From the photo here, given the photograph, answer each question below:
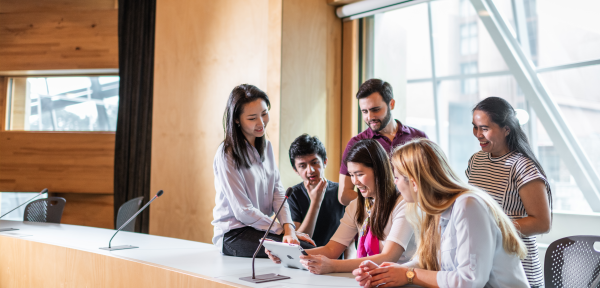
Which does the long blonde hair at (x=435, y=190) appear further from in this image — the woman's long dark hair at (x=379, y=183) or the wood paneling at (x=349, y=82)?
the wood paneling at (x=349, y=82)

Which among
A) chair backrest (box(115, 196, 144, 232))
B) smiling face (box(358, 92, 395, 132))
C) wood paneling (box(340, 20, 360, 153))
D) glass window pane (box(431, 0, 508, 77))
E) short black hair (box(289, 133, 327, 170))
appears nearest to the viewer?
smiling face (box(358, 92, 395, 132))

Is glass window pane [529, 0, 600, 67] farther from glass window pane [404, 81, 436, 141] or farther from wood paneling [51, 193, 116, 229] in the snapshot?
wood paneling [51, 193, 116, 229]

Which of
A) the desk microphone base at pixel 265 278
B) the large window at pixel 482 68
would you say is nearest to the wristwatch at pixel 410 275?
the desk microphone base at pixel 265 278

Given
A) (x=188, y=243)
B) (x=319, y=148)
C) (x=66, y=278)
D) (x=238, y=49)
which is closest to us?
(x=66, y=278)

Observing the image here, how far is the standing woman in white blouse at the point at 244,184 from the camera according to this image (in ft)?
7.70

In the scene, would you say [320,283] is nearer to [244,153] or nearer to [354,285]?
[354,285]

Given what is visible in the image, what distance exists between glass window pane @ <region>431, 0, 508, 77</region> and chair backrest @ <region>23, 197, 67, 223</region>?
3.78m

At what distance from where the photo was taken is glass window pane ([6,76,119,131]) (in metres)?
5.41

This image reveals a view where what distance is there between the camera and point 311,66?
4078mm

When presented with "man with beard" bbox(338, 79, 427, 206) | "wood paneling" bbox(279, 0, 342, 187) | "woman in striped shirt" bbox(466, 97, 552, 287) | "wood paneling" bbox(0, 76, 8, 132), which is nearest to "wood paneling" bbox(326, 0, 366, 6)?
"wood paneling" bbox(279, 0, 342, 187)

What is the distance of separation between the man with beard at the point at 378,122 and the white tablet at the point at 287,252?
2.63 feet

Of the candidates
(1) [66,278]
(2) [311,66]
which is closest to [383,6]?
(2) [311,66]

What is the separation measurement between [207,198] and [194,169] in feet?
1.06

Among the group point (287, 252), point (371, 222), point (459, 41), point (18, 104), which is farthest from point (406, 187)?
point (18, 104)
